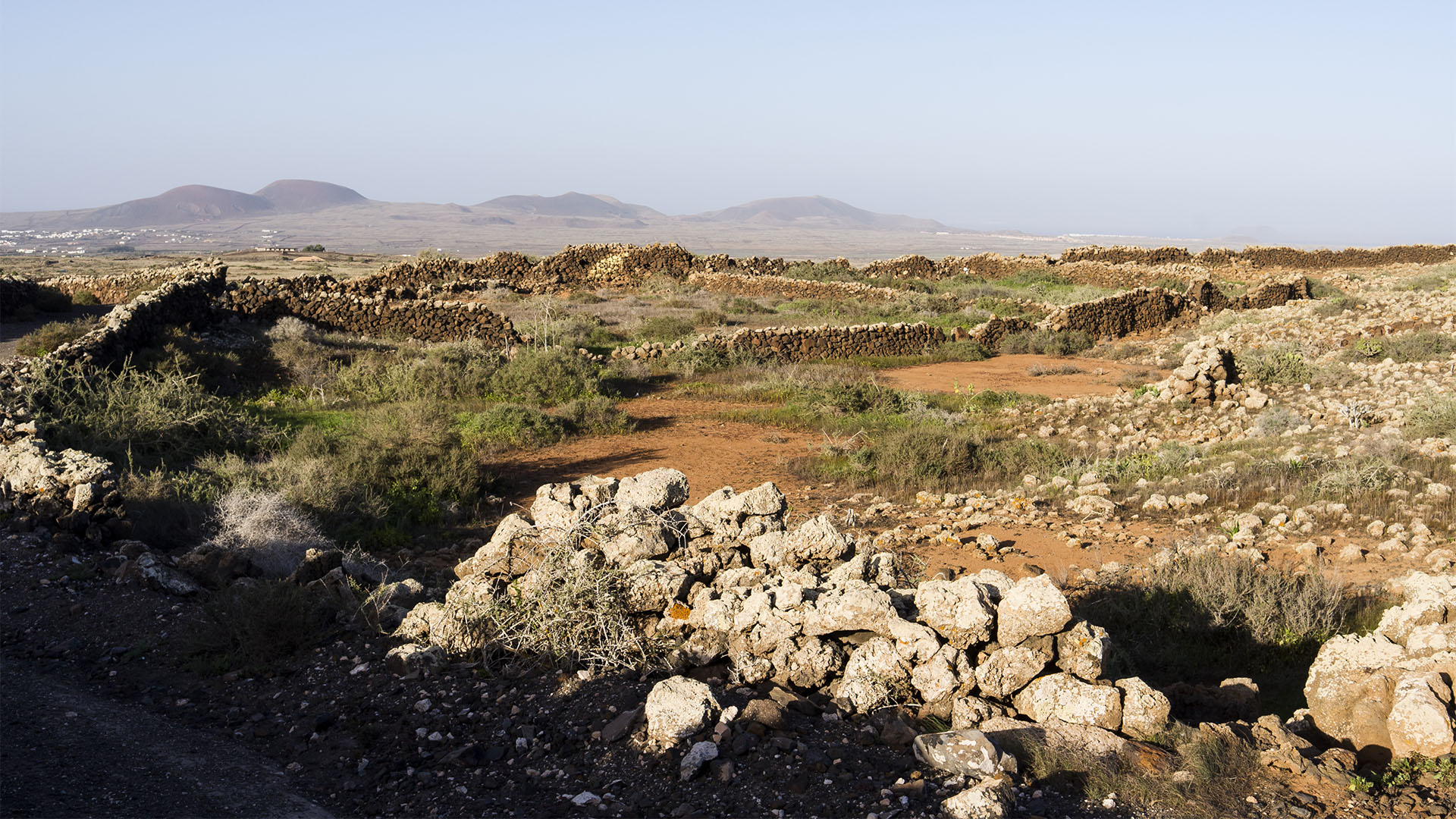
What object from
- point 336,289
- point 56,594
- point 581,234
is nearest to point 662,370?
point 336,289

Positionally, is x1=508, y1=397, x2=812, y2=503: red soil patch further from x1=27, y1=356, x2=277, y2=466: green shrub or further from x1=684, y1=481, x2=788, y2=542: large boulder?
x1=684, y1=481, x2=788, y2=542: large boulder

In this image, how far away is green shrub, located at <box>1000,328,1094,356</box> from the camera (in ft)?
61.3

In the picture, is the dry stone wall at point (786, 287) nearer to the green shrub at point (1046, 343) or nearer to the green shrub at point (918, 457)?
the green shrub at point (1046, 343)

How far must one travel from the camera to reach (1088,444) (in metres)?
9.40

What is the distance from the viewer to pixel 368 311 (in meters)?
19.0

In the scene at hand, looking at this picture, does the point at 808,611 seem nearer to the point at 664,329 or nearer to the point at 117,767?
the point at 117,767

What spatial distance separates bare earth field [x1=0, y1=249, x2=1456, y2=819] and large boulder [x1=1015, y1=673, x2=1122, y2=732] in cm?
1

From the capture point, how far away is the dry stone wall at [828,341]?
16641 mm

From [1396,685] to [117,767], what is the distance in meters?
4.69

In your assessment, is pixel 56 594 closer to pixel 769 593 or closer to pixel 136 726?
pixel 136 726

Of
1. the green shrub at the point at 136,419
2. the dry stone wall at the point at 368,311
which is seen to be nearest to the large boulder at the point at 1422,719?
the green shrub at the point at 136,419

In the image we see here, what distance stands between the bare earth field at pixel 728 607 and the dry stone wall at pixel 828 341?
5.53m

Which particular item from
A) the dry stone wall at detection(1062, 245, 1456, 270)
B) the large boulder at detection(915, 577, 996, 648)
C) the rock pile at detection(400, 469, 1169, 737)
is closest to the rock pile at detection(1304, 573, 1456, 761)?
the rock pile at detection(400, 469, 1169, 737)

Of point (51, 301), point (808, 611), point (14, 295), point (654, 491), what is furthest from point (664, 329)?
point (808, 611)
